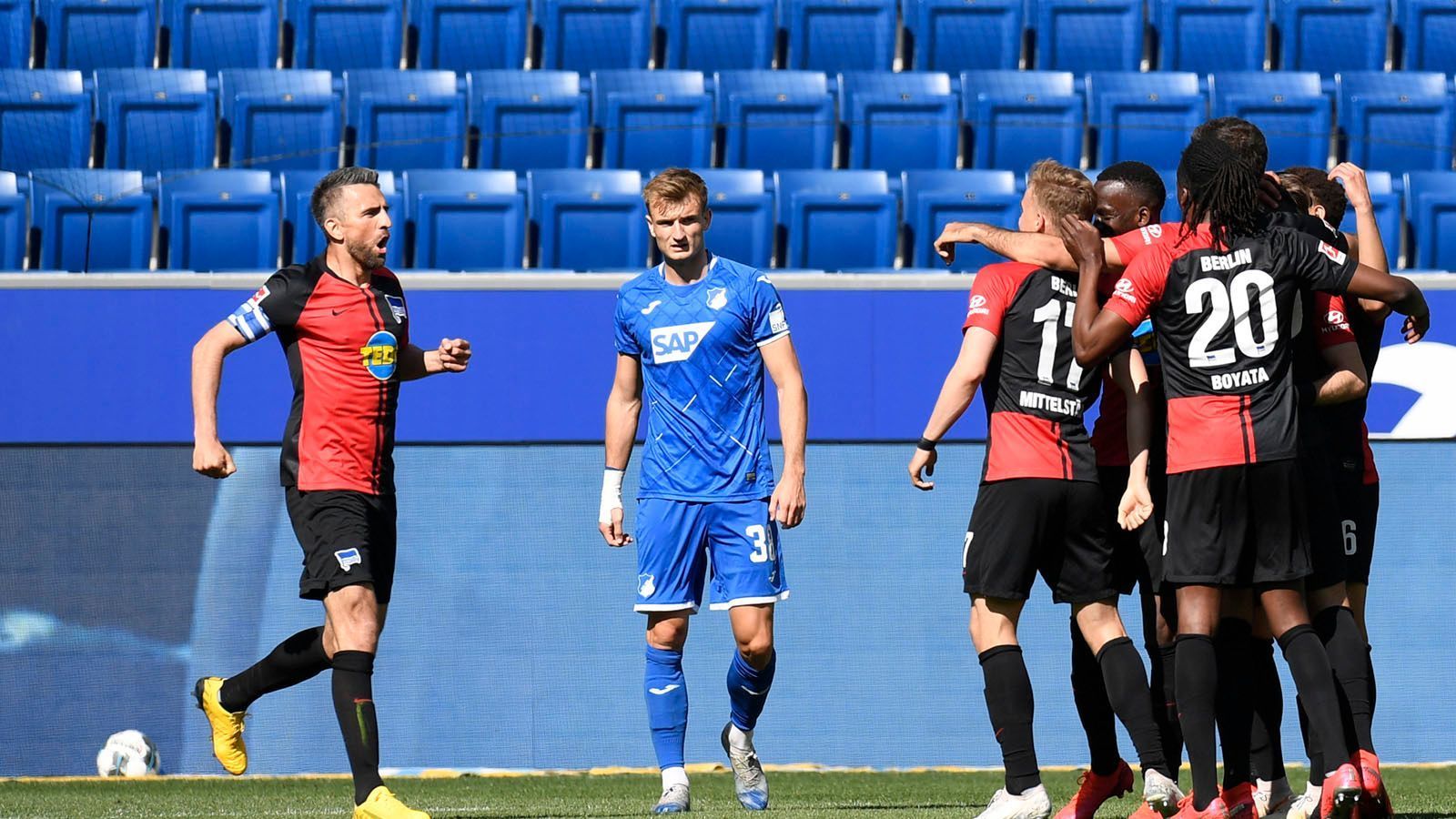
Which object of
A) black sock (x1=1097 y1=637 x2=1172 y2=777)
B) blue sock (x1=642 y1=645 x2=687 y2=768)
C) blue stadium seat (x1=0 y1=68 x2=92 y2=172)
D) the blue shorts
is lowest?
blue sock (x1=642 y1=645 x2=687 y2=768)

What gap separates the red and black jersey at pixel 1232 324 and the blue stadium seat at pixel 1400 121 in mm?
6991

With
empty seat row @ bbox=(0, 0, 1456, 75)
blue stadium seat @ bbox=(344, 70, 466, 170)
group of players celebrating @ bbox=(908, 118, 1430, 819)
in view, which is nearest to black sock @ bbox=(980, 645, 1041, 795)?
group of players celebrating @ bbox=(908, 118, 1430, 819)

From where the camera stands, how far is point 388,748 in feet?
26.5

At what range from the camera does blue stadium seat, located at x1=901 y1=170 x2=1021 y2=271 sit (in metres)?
9.53

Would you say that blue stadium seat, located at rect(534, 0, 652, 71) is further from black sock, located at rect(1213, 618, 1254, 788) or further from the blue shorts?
black sock, located at rect(1213, 618, 1254, 788)

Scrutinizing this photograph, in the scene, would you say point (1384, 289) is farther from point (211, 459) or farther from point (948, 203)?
point (948, 203)

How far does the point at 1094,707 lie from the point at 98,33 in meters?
8.82

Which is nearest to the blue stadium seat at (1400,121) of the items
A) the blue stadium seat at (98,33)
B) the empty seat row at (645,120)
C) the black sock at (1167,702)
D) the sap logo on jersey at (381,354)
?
the empty seat row at (645,120)

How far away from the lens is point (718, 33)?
1179 cm

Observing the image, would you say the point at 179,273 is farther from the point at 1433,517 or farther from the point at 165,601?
the point at 1433,517

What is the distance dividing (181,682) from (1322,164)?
7.18 metres

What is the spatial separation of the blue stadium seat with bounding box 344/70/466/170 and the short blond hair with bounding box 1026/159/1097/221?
623 cm

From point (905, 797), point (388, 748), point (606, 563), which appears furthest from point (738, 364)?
point (388, 748)

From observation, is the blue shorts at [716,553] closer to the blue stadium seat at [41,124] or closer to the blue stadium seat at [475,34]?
the blue stadium seat at [41,124]
